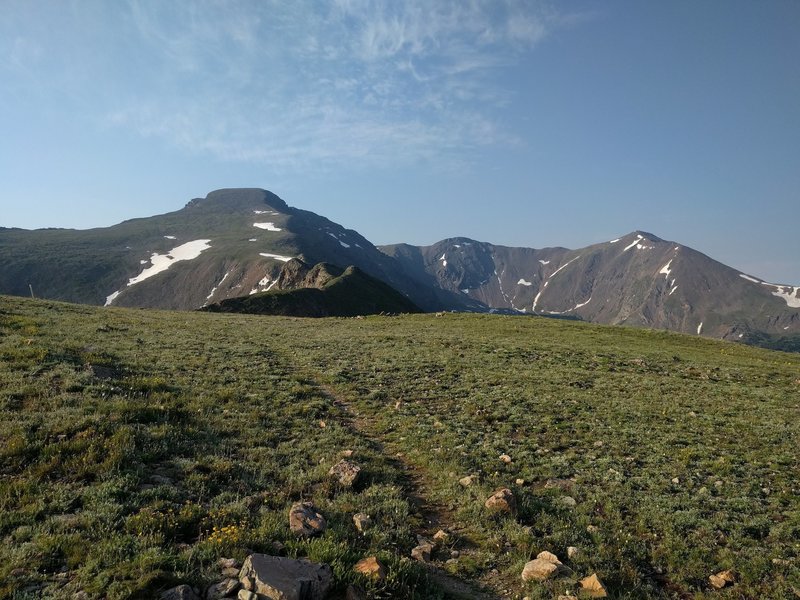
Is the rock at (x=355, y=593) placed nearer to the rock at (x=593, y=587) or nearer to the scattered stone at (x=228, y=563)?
the scattered stone at (x=228, y=563)

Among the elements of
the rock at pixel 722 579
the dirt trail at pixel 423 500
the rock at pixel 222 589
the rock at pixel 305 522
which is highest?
the rock at pixel 222 589

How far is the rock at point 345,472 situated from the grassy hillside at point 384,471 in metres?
0.31

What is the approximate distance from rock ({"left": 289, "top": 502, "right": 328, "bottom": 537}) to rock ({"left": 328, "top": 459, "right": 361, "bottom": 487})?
6.83 feet

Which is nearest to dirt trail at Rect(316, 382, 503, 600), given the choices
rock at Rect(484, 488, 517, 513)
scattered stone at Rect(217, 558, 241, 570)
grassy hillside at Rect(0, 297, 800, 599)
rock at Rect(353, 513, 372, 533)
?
grassy hillside at Rect(0, 297, 800, 599)

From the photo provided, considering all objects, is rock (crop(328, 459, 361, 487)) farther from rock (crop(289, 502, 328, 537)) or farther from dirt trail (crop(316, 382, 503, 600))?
rock (crop(289, 502, 328, 537))

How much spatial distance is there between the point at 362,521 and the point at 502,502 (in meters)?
3.30

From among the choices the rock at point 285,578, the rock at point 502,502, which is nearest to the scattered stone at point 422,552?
the rock at point 502,502

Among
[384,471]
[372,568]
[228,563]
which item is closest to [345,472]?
[384,471]

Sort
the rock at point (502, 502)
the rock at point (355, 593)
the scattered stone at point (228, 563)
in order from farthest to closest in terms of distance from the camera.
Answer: the rock at point (502, 502), the scattered stone at point (228, 563), the rock at point (355, 593)

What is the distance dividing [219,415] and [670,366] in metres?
30.5

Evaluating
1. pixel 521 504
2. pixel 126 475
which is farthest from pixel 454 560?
pixel 126 475

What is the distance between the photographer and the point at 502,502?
10.2 metres

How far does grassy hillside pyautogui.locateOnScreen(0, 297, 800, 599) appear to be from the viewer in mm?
7500

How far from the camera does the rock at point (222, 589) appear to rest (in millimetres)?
6086
